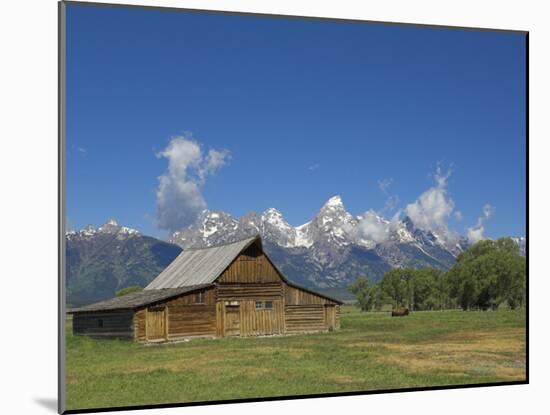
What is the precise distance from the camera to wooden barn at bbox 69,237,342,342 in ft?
98.8

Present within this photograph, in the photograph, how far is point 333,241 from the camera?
29.7 m

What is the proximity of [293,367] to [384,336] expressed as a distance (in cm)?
395

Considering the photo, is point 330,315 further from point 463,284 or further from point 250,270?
point 463,284

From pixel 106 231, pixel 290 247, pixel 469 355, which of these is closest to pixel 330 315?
pixel 290 247

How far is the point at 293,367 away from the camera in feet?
92.5

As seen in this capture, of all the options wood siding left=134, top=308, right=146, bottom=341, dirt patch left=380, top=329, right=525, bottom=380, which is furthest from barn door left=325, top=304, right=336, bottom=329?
wood siding left=134, top=308, right=146, bottom=341

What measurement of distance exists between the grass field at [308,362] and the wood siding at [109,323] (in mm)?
371

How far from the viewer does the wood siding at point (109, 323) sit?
28.7 meters

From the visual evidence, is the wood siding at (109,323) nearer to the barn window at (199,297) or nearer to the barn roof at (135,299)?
the barn roof at (135,299)

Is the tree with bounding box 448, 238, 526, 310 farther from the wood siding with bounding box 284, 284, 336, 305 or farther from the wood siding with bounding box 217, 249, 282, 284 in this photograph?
the wood siding with bounding box 217, 249, 282, 284

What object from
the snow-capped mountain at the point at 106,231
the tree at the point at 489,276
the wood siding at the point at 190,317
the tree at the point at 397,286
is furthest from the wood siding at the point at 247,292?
the snow-capped mountain at the point at 106,231

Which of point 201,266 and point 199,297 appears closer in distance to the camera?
point 201,266

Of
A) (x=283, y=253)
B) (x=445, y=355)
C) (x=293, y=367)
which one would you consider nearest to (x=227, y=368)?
(x=293, y=367)

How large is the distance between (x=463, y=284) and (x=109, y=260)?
461 inches
